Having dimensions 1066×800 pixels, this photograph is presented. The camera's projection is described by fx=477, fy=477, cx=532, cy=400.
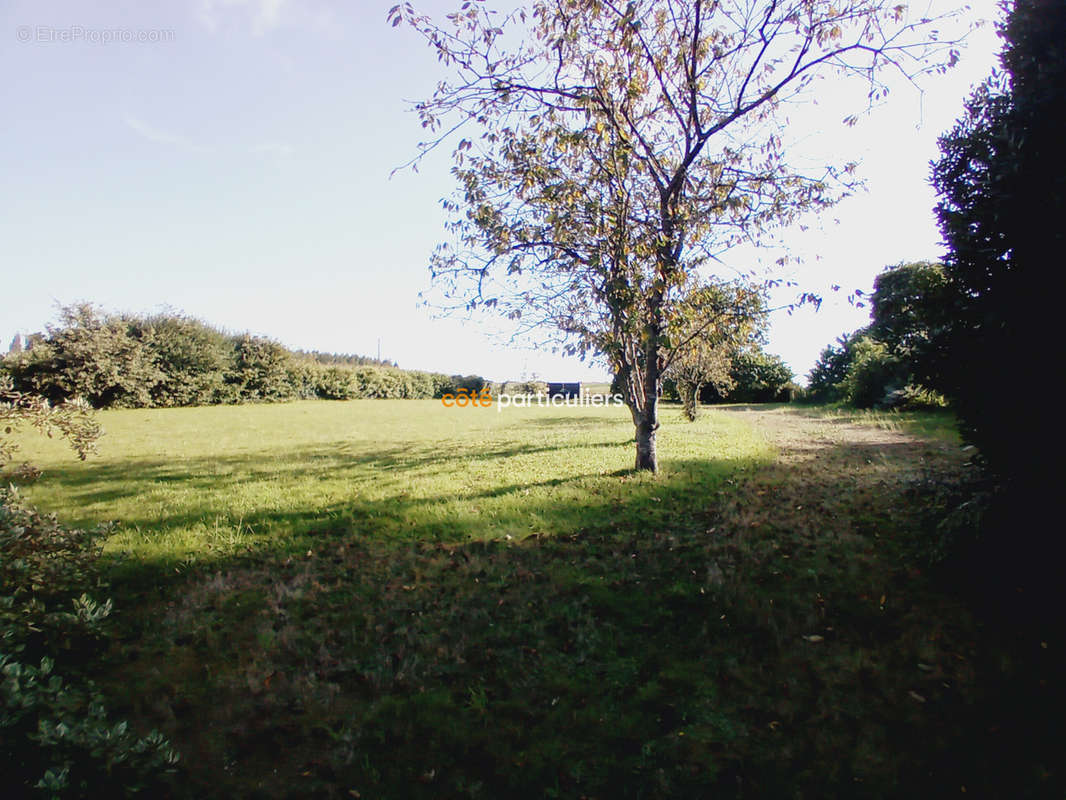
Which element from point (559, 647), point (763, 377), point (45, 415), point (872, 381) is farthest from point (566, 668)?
point (763, 377)

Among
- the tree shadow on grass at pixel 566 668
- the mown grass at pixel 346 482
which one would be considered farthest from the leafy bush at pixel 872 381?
the tree shadow on grass at pixel 566 668

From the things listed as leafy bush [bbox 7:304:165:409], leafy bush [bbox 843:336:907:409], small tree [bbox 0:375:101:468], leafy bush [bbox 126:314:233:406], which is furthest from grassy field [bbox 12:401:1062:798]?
leafy bush [bbox 126:314:233:406]

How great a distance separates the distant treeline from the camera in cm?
2081

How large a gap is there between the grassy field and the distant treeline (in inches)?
676

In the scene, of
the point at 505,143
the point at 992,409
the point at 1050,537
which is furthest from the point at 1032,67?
the point at 505,143

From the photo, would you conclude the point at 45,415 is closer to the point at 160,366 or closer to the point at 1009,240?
the point at 1009,240

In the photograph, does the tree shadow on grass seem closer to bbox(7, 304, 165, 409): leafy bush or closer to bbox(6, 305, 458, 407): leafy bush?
bbox(6, 305, 458, 407): leafy bush

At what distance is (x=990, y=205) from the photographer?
13.8 ft

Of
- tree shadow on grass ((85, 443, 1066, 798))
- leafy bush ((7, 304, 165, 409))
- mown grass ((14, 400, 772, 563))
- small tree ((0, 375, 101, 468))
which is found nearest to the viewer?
tree shadow on grass ((85, 443, 1066, 798))

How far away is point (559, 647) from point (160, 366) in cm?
2903

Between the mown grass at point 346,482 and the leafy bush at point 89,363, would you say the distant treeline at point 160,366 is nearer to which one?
the leafy bush at point 89,363

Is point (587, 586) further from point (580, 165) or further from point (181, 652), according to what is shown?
point (580, 165)

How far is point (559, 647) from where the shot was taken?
3.56 meters

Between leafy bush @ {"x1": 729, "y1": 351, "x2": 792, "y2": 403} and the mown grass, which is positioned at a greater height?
leafy bush @ {"x1": 729, "y1": 351, "x2": 792, "y2": 403}
